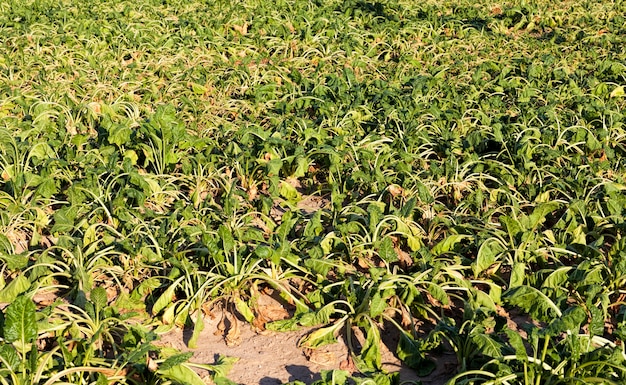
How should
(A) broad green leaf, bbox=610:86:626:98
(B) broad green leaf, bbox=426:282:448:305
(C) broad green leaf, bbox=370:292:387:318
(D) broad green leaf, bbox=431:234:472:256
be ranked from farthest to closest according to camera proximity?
(A) broad green leaf, bbox=610:86:626:98, (D) broad green leaf, bbox=431:234:472:256, (B) broad green leaf, bbox=426:282:448:305, (C) broad green leaf, bbox=370:292:387:318

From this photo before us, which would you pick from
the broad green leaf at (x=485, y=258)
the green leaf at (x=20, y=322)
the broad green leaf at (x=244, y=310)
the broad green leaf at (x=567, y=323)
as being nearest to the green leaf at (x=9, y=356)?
the green leaf at (x=20, y=322)

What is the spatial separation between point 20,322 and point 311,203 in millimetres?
2480

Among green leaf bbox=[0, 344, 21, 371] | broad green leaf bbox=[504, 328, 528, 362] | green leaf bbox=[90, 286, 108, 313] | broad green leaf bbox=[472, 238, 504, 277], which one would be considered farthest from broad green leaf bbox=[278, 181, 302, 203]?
green leaf bbox=[0, 344, 21, 371]

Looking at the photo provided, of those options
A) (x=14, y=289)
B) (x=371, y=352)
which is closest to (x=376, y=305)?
(x=371, y=352)

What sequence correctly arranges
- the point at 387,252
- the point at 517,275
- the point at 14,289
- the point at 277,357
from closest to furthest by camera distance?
the point at 277,357 → the point at 14,289 → the point at 517,275 → the point at 387,252

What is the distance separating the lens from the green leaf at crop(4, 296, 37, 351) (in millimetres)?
2949

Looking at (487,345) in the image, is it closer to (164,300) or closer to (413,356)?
(413,356)

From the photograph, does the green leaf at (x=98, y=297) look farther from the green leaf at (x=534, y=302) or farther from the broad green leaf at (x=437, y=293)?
the green leaf at (x=534, y=302)

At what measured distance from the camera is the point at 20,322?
296cm

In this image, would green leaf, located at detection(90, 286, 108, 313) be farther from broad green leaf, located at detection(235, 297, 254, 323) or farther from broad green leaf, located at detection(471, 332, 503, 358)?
broad green leaf, located at detection(471, 332, 503, 358)

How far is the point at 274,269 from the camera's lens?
12.7 ft

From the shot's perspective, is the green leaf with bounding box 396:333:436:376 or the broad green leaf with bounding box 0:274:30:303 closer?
the green leaf with bounding box 396:333:436:376

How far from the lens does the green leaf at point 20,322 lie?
9.68 ft

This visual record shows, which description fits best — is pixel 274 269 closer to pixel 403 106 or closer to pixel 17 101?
→ pixel 403 106
